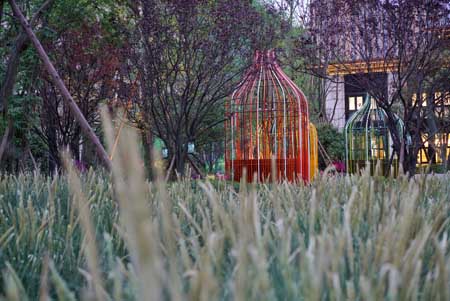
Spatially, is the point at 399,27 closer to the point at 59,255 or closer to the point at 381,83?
the point at 381,83

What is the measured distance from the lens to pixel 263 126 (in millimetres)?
11617

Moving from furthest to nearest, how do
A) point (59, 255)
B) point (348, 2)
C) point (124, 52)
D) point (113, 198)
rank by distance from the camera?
point (124, 52), point (348, 2), point (113, 198), point (59, 255)

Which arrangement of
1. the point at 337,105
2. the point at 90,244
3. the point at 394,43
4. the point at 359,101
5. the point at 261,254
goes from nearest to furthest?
the point at 90,244 < the point at 261,254 < the point at 394,43 < the point at 359,101 < the point at 337,105

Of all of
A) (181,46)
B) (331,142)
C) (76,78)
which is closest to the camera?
(181,46)

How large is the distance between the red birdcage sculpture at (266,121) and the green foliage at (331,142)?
7152 mm

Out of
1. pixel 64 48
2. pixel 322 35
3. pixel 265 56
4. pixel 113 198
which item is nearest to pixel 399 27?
pixel 322 35

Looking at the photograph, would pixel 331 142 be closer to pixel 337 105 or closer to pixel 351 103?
pixel 351 103

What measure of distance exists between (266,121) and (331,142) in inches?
317

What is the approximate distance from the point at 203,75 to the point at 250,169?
204 centimetres

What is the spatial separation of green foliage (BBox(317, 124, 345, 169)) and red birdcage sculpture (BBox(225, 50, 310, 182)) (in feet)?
23.5

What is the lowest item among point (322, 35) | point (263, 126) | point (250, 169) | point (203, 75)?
point (250, 169)

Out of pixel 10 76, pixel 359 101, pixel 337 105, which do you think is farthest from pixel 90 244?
pixel 337 105

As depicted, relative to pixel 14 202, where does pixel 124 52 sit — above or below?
above

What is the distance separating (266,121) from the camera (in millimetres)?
11695
